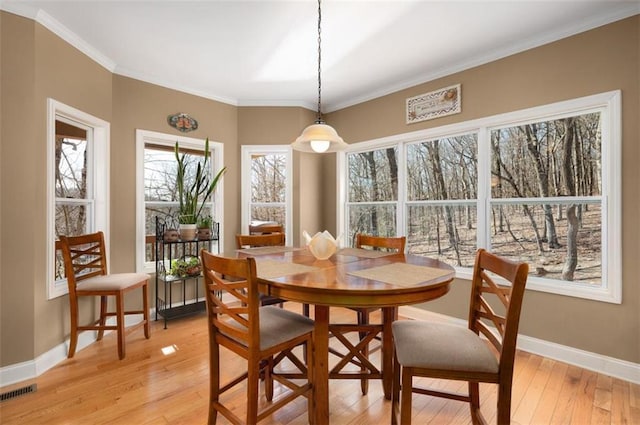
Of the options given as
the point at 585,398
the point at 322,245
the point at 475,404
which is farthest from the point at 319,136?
the point at 585,398

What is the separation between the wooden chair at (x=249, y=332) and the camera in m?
1.38

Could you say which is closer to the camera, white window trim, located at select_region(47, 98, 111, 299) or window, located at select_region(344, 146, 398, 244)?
white window trim, located at select_region(47, 98, 111, 299)

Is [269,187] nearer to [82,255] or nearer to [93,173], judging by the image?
[93,173]

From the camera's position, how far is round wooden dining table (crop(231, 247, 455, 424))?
4.40 feet

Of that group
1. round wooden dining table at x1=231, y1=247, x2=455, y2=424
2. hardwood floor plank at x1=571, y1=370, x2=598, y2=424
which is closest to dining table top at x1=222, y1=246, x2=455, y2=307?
round wooden dining table at x1=231, y1=247, x2=455, y2=424

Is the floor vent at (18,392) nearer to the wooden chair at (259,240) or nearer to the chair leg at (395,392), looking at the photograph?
the wooden chair at (259,240)

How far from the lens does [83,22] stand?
2311 mm

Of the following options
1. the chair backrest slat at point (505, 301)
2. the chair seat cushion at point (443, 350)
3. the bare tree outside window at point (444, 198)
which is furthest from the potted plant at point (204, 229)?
the chair backrest slat at point (505, 301)

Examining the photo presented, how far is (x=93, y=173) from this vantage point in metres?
2.89

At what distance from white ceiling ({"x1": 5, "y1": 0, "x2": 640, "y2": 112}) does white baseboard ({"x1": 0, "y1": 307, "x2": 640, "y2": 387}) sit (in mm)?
2483

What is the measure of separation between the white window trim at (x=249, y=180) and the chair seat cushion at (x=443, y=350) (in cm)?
262

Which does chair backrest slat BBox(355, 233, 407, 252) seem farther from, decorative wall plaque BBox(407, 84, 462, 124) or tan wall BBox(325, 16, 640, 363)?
decorative wall plaque BBox(407, 84, 462, 124)

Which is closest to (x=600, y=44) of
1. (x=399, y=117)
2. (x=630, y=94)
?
(x=630, y=94)

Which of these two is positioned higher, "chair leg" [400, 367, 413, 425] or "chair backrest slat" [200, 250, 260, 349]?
"chair backrest slat" [200, 250, 260, 349]
